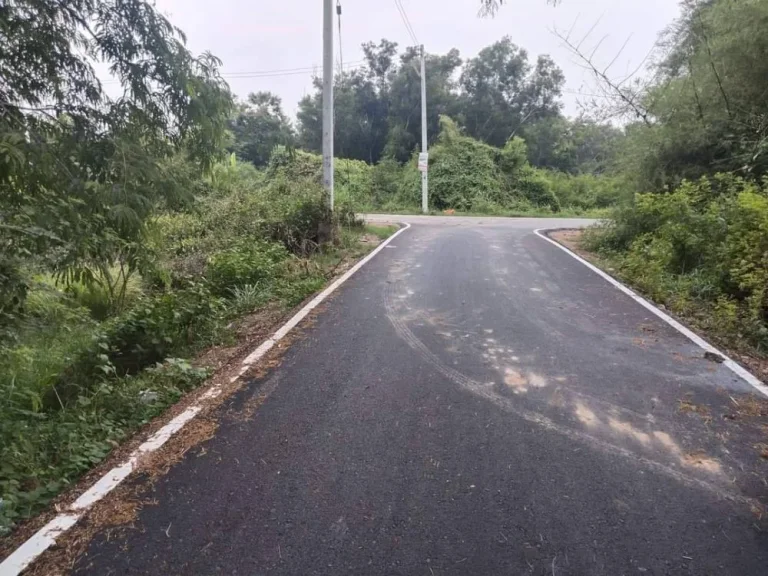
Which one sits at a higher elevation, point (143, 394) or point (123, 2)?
point (123, 2)

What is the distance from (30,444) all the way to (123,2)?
3840 mm

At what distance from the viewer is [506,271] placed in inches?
404

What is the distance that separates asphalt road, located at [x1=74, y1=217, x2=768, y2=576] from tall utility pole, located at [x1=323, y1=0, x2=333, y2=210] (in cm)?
714

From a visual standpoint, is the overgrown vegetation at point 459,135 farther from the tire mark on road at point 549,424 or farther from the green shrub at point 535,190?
the tire mark on road at point 549,424

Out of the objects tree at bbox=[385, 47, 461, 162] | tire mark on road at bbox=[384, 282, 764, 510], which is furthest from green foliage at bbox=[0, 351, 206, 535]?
tree at bbox=[385, 47, 461, 162]

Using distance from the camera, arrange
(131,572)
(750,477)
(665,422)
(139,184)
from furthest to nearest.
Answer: (139,184) → (665,422) → (750,477) → (131,572)

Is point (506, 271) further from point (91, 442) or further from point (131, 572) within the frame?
point (131, 572)

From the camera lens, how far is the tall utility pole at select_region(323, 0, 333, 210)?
38.5ft

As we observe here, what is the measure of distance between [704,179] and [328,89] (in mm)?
7850

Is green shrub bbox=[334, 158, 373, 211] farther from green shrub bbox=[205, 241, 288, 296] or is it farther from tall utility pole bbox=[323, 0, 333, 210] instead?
green shrub bbox=[205, 241, 288, 296]

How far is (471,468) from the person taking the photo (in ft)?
11.2

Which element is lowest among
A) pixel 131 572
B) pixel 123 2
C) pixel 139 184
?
pixel 131 572

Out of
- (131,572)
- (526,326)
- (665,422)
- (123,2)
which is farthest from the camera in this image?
(526,326)

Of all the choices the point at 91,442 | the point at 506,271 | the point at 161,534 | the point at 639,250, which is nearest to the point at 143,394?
the point at 91,442
